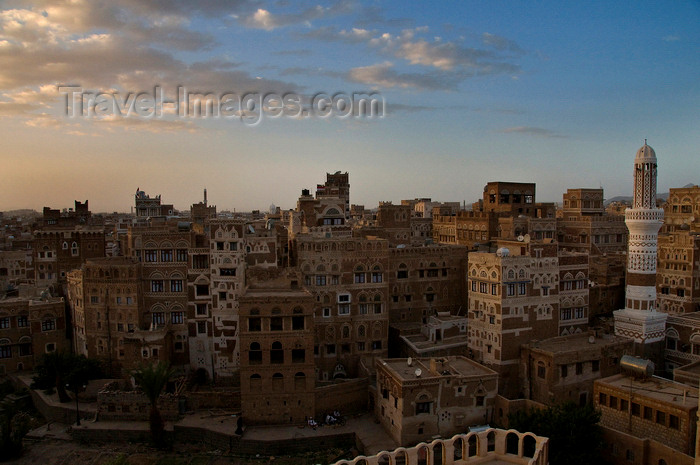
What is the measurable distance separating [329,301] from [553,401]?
21.6 metres

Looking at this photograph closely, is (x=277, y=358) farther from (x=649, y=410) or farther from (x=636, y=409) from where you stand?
(x=649, y=410)

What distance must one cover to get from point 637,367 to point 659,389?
2260mm

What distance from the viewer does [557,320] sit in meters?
50.2

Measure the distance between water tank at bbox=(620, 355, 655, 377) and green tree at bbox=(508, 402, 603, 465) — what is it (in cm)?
547

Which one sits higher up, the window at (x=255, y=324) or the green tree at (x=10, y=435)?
the window at (x=255, y=324)

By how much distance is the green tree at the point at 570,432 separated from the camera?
1409 inches

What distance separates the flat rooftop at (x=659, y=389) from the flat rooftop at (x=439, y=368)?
358 inches

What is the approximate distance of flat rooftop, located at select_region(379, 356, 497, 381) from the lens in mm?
43031

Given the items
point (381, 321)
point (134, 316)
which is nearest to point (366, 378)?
point (381, 321)

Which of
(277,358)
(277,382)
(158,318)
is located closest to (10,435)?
(158,318)

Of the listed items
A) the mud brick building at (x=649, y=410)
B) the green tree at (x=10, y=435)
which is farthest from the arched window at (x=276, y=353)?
the mud brick building at (x=649, y=410)

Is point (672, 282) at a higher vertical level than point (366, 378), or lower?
higher

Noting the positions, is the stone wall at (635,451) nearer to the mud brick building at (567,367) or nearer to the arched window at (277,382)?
the mud brick building at (567,367)

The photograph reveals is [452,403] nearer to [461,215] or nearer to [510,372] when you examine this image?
[510,372]
